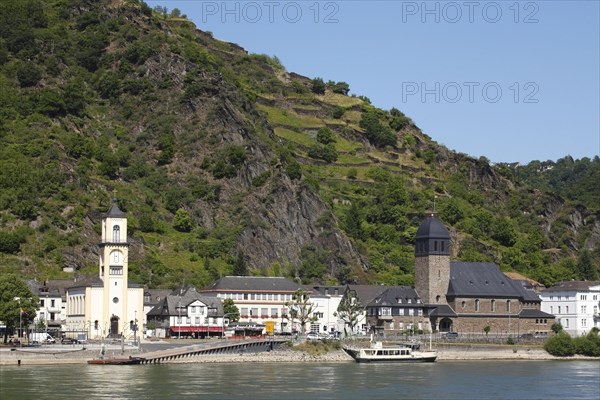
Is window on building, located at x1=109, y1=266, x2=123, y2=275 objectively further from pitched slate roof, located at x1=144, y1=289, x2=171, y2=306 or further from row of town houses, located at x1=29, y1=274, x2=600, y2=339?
pitched slate roof, located at x1=144, y1=289, x2=171, y2=306

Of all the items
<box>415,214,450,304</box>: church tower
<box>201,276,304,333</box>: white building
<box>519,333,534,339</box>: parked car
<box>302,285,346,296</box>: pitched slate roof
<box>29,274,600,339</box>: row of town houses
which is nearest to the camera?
<box>29,274,600,339</box>: row of town houses

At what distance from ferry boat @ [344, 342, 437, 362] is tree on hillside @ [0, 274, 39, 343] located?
28.8 m

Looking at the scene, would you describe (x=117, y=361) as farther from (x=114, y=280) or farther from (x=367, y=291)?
(x=367, y=291)

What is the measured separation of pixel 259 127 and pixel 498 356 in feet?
243

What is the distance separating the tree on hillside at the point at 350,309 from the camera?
431 ft

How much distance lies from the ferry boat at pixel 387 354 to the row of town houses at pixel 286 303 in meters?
14.3

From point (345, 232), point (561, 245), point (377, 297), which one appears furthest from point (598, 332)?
point (561, 245)

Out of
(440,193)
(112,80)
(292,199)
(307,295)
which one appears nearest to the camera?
(307,295)

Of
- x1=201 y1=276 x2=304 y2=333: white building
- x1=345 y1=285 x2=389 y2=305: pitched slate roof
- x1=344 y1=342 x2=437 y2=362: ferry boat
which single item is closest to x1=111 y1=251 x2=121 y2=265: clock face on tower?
x1=201 y1=276 x2=304 y2=333: white building

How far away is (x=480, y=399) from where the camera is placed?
256 feet

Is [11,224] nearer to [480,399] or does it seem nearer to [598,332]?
[598,332]

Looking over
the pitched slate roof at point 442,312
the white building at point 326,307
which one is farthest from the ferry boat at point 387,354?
the white building at point 326,307

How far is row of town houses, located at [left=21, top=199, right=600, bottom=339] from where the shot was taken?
124625mm

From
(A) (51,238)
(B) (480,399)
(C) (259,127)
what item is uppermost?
(C) (259,127)
